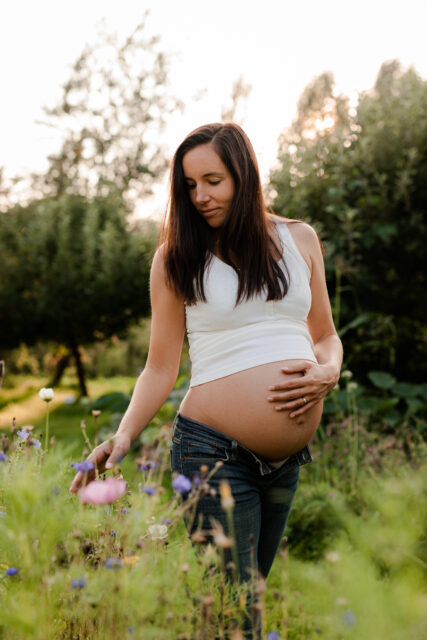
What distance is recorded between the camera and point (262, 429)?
1703 mm

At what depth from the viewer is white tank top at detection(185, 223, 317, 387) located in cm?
176

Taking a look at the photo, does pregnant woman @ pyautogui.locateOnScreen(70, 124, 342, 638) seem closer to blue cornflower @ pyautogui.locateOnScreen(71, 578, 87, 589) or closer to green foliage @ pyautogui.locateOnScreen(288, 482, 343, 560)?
blue cornflower @ pyautogui.locateOnScreen(71, 578, 87, 589)

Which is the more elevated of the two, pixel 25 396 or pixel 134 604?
pixel 134 604

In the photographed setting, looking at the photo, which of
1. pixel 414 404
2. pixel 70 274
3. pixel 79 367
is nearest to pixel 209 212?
pixel 414 404

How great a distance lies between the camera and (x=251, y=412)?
5.61ft

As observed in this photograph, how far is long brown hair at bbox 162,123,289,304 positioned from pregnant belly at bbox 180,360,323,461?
262 mm

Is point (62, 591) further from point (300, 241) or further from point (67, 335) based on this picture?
point (67, 335)

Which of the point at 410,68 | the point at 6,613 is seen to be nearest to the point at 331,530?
the point at 6,613

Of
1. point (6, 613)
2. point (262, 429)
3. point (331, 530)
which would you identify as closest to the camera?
point (6, 613)

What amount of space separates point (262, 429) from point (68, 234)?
24.8 ft

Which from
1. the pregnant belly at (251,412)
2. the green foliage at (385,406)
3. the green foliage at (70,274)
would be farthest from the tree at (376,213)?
the green foliage at (70,274)

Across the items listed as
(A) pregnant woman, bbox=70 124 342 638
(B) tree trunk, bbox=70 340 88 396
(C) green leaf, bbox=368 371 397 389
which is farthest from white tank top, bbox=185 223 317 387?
(B) tree trunk, bbox=70 340 88 396

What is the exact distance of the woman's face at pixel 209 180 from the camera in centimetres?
188

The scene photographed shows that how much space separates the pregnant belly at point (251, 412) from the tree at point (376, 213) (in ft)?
10.5
